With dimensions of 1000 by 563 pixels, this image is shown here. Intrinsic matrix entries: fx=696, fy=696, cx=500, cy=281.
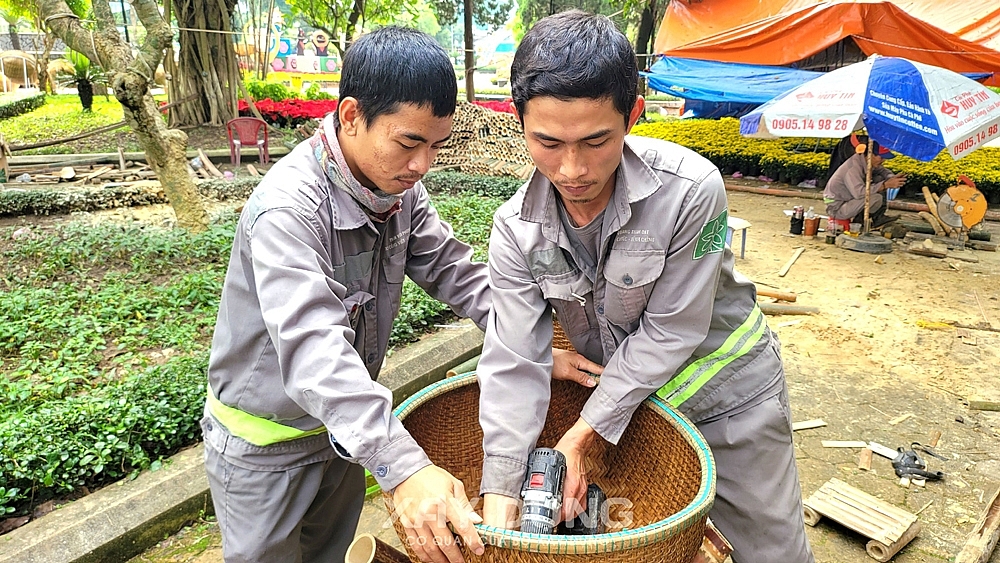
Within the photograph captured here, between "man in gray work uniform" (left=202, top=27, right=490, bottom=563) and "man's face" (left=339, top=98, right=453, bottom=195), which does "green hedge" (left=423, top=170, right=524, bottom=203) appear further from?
"man's face" (left=339, top=98, right=453, bottom=195)

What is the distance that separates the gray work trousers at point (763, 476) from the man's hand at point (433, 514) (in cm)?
81

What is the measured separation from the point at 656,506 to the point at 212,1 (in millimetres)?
14812

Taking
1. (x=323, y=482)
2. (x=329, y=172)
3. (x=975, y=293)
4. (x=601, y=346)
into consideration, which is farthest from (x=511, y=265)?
(x=975, y=293)

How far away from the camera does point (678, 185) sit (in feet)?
5.27

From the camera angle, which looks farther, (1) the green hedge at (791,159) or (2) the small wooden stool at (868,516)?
(1) the green hedge at (791,159)

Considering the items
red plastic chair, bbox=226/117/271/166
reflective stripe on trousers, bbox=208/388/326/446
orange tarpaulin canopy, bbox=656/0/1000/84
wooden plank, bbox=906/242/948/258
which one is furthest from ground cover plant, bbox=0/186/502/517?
orange tarpaulin canopy, bbox=656/0/1000/84

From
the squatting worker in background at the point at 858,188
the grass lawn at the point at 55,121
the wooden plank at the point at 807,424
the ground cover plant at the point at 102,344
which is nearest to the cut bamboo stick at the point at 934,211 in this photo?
the squatting worker in background at the point at 858,188

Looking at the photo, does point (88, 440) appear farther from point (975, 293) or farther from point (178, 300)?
point (975, 293)

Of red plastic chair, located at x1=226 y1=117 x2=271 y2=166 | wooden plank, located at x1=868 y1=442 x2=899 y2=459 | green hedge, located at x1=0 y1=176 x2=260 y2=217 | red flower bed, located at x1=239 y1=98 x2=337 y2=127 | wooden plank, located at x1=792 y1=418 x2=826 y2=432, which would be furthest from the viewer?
red flower bed, located at x1=239 y1=98 x2=337 y2=127

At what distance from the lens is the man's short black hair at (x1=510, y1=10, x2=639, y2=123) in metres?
1.40

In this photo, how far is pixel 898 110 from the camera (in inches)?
269

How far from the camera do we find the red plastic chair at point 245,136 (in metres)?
11.6

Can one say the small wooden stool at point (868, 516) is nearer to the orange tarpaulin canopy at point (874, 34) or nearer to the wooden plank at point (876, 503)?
the wooden plank at point (876, 503)

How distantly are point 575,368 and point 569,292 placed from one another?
26 cm
